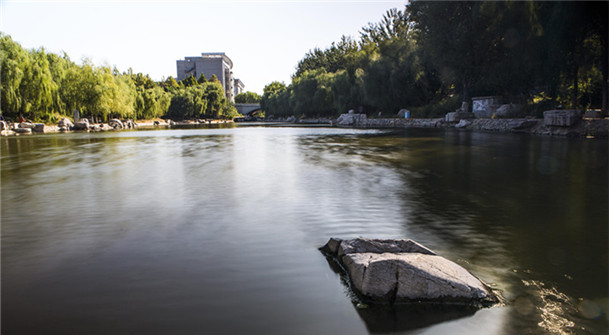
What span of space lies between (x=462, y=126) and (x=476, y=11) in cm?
1190

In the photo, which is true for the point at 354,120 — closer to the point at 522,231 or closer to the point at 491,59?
the point at 491,59

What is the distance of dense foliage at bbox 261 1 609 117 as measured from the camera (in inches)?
1259

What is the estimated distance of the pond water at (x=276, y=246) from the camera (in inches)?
169

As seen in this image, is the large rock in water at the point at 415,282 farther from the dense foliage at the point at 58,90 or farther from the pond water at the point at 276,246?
the dense foliage at the point at 58,90

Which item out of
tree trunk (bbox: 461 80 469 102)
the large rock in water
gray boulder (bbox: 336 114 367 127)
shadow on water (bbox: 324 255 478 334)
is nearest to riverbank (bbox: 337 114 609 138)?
tree trunk (bbox: 461 80 469 102)

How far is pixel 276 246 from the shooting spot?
648cm

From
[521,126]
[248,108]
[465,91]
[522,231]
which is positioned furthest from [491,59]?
[248,108]

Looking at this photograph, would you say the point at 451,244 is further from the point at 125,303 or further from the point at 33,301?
the point at 33,301

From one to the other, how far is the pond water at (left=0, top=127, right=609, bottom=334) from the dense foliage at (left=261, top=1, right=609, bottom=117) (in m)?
23.5

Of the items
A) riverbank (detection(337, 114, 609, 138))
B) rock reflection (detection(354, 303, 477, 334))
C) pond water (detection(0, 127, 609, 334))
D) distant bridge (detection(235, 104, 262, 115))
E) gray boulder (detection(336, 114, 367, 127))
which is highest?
distant bridge (detection(235, 104, 262, 115))

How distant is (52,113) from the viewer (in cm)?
5466

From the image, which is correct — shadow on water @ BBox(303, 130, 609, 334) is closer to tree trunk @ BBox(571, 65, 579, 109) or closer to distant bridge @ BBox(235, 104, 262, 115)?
tree trunk @ BBox(571, 65, 579, 109)

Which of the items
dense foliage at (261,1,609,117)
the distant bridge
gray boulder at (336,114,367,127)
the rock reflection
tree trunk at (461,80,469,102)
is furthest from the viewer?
the distant bridge

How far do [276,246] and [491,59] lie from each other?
45735 mm
